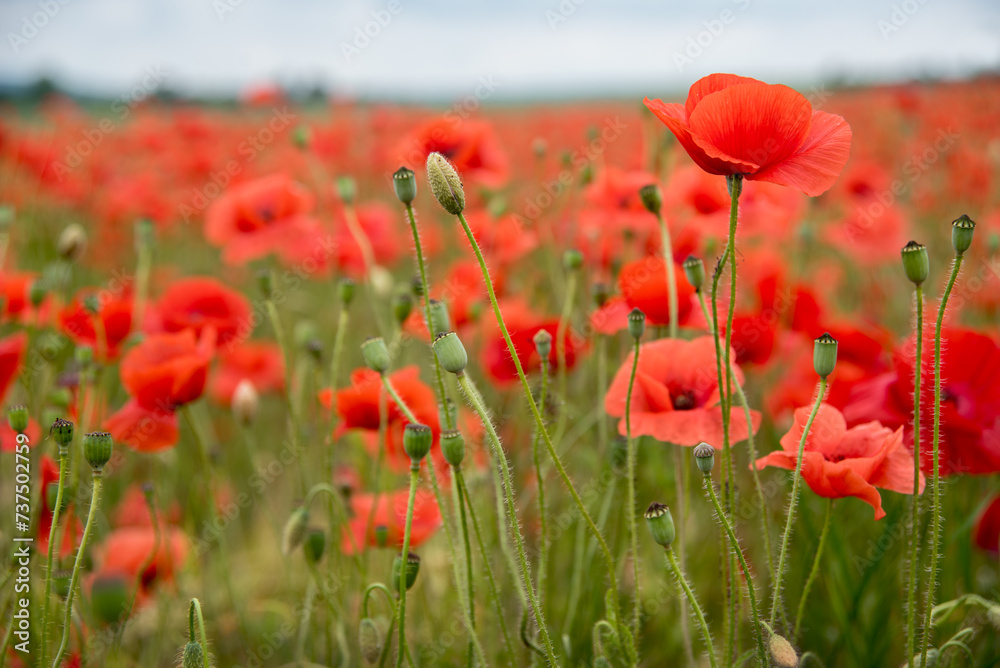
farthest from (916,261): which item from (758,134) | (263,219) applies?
(263,219)

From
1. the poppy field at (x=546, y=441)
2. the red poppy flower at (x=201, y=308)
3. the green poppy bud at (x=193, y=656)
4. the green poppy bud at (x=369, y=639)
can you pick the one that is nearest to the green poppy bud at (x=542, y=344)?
the poppy field at (x=546, y=441)

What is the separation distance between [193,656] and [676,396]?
0.83 metres

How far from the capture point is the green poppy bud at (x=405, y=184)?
0.96m

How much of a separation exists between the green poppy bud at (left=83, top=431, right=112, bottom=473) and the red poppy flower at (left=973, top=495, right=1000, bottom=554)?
1.58 meters

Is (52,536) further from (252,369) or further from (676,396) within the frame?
(252,369)

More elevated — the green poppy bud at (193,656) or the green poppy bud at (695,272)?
the green poppy bud at (695,272)

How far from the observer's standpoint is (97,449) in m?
0.91

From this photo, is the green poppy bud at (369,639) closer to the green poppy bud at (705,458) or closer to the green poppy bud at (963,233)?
the green poppy bud at (705,458)

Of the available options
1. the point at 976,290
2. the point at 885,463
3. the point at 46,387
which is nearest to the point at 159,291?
the point at 46,387

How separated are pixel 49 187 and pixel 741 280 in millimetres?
3667

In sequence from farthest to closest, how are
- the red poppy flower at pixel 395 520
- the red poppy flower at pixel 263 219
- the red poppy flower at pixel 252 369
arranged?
the red poppy flower at pixel 252 369 < the red poppy flower at pixel 263 219 < the red poppy flower at pixel 395 520

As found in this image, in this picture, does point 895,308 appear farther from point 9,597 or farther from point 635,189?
point 9,597

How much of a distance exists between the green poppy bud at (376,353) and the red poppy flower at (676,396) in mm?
350

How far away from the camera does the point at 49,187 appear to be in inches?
151
